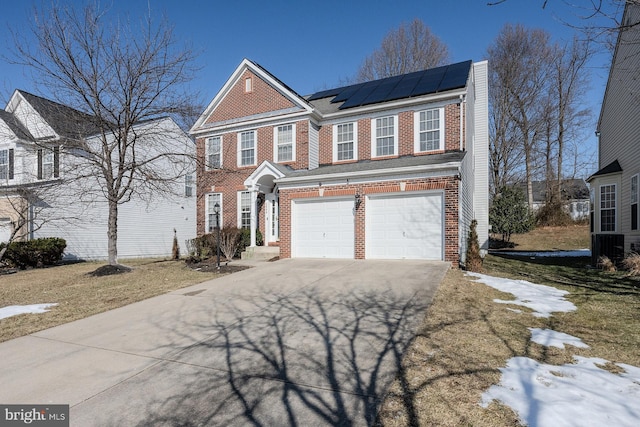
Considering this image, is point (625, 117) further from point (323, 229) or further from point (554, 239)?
point (554, 239)

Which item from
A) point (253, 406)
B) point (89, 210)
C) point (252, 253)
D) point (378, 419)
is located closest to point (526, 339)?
point (378, 419)

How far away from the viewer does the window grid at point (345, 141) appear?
14.7 meters

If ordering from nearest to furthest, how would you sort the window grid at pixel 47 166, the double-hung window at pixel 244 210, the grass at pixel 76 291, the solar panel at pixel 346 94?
1. the grass at pixel 76 291
2. the double-hung window at pixel 244 210
3. the solar panel at pixel 346 94
4. the window grid at pixel 47 166

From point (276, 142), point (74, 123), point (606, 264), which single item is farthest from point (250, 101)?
point (606, 264)

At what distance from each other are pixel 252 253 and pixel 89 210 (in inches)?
433

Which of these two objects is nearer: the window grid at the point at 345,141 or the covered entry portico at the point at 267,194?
the covered entry portico at the point at 267,194

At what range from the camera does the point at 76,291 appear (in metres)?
8.80

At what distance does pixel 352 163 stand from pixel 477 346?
35.3 feet

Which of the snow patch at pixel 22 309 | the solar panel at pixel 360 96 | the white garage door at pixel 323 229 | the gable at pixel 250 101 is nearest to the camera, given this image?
the snow patch at pixel 22 309

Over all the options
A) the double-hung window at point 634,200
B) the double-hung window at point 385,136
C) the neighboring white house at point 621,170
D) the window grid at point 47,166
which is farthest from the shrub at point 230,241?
the double-hung window at point 634,200

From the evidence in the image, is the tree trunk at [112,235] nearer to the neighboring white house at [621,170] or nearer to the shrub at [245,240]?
the shrub at [245,240]

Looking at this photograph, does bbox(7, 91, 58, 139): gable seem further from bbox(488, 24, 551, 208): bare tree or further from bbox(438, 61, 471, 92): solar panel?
bbox(488, 24, 551, 208): bare tree

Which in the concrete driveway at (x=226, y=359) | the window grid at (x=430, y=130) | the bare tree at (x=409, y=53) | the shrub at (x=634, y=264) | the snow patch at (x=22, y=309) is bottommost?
the snow patch at (x=22, y=309)

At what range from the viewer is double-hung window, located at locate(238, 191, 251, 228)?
16.0 metres
